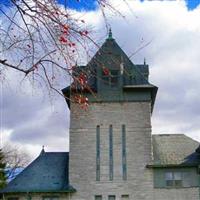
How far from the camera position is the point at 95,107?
31641 millimetres

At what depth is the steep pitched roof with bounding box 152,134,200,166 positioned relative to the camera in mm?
30663

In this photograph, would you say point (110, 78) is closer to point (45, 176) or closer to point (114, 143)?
point (114, 143)

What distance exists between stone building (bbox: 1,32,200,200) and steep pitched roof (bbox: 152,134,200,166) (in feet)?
0.20

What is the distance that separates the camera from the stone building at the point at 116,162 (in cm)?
2991

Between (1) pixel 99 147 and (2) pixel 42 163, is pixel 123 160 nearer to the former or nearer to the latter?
(1) pixel 99 147

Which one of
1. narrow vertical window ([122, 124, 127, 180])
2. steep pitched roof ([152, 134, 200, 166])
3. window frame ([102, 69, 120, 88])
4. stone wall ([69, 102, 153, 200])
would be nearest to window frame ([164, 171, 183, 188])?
steep pitched roof ([152, 134, 200, 166])

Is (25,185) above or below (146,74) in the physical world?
below

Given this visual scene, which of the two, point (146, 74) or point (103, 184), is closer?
point (103, 184)

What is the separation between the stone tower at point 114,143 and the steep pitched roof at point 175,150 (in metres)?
A: 1.27

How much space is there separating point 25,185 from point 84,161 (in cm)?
399

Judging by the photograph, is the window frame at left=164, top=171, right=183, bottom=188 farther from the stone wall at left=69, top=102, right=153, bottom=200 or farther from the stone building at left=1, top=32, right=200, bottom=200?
the stone wall at left=69, top=102, right=153, bottom=200

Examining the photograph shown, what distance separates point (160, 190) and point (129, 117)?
502 centimetres

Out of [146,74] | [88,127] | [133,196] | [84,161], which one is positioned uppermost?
[146,74]

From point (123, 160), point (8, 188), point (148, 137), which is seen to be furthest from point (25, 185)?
point (148, 137)
